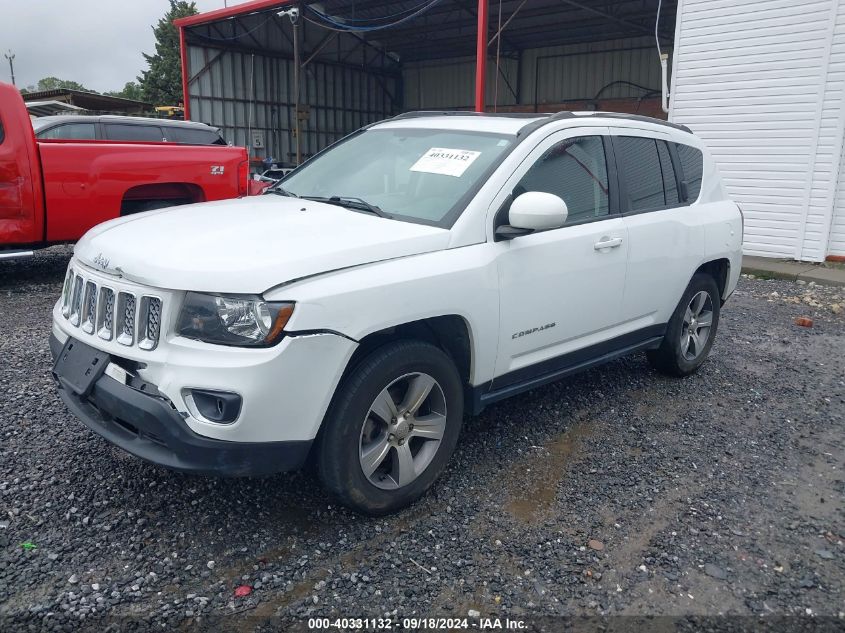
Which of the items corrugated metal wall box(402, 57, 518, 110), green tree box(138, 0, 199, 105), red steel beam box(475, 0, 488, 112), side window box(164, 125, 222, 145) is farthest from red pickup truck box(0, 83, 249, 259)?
green tree box(138, 0, 199, 105)

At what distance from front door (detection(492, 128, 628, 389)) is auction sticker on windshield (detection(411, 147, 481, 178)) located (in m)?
0.28

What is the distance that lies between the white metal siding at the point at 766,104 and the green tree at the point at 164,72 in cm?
3518

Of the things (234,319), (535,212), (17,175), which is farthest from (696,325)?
(17,175)

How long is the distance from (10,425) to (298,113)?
61.6ft

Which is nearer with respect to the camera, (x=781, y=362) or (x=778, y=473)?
(x=778, y=473)

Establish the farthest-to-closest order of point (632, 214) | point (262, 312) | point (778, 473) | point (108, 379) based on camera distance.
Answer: point (632, 214)
point (778, 473)
point (108, 379)
point (262, 312)

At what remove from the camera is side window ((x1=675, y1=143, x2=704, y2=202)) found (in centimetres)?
501

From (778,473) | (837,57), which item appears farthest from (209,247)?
(837,57)

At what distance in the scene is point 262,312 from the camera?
2676 mm

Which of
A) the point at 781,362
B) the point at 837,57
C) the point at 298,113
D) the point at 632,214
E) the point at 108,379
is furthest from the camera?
the point at 298,113

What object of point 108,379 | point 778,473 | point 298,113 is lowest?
point 778,473

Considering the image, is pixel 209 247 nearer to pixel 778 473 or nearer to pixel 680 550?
pixel 680 550

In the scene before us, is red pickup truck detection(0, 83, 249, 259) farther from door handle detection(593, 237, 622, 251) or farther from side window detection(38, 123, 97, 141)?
→ door handle detection(593, 237, 622, 251)

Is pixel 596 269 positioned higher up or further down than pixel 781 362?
higher up
